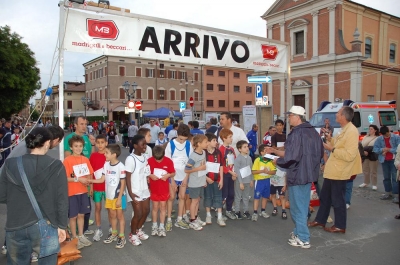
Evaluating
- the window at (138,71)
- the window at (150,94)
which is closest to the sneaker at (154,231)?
the window at (150,94)

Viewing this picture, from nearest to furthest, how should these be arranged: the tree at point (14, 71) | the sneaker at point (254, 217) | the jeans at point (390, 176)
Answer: the sneaker at point (254, 217), the jeans at point (390, 176), the tree at point (14, 71)

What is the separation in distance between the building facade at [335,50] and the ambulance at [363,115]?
33.2 feet

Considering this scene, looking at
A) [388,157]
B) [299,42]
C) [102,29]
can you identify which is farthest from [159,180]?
[299,42]

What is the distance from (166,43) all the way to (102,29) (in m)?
1.39

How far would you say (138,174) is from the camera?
486cm

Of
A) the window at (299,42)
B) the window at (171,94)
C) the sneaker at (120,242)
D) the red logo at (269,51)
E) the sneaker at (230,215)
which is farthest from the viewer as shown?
the window at (171,94)

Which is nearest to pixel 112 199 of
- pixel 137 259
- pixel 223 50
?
pixel 137 259

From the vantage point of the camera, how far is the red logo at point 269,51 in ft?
26.5

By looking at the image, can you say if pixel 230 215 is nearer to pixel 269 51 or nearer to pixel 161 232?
pixel 161 232

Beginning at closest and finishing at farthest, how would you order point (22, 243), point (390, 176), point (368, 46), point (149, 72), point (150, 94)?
point (22, 243)
point (390, 176)
point (368, 46)
point (149, 72)
point (150, 94)

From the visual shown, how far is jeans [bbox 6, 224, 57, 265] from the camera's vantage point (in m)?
2.74

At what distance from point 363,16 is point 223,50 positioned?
28253mm

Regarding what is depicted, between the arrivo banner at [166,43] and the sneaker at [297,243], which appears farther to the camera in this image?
the arrivo banner at [166,43]

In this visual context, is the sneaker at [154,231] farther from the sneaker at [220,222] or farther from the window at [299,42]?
the window at [299,42]
